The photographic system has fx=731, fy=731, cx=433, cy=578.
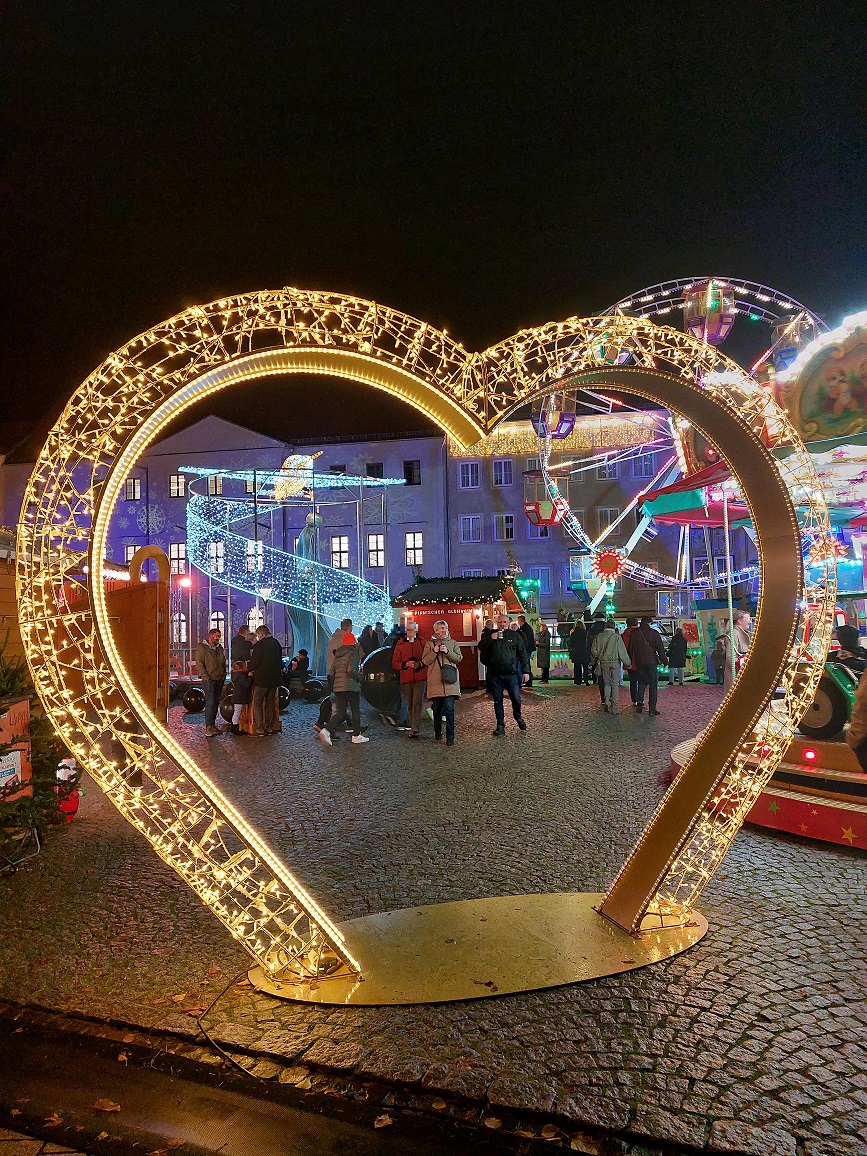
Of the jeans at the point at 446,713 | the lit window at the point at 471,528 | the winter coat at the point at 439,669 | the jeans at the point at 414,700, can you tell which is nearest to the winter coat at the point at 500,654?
the winter coat at the point at 439,669

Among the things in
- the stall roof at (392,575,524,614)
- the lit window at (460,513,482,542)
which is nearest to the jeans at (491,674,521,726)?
the stall roof at (392,575,524,614)

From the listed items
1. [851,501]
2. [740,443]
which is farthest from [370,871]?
[851,501]

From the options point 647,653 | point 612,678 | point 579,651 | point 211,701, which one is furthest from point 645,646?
point 211,701

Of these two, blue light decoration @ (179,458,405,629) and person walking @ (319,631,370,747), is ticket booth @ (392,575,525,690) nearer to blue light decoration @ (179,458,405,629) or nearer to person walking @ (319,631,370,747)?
blue light decoration @ (179,458,405,629)

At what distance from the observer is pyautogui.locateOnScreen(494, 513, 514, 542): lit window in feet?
117

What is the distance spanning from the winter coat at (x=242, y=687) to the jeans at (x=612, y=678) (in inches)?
245

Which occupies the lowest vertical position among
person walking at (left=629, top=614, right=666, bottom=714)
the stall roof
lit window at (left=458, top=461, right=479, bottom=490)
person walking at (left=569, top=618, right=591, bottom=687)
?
person walking at (left=569, top=618, right=591, bottom=687)

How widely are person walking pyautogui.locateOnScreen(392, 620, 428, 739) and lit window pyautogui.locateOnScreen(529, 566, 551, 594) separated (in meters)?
24.6

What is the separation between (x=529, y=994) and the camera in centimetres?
354

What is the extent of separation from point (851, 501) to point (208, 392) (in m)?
13.5

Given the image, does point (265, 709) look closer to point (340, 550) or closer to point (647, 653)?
point (647, 653)

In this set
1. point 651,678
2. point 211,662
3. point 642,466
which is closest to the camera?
point 211,662

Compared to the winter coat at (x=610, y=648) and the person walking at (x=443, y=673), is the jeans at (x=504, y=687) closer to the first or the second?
the person walking at (x=443, y=673)

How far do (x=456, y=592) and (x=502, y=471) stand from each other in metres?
17.6
